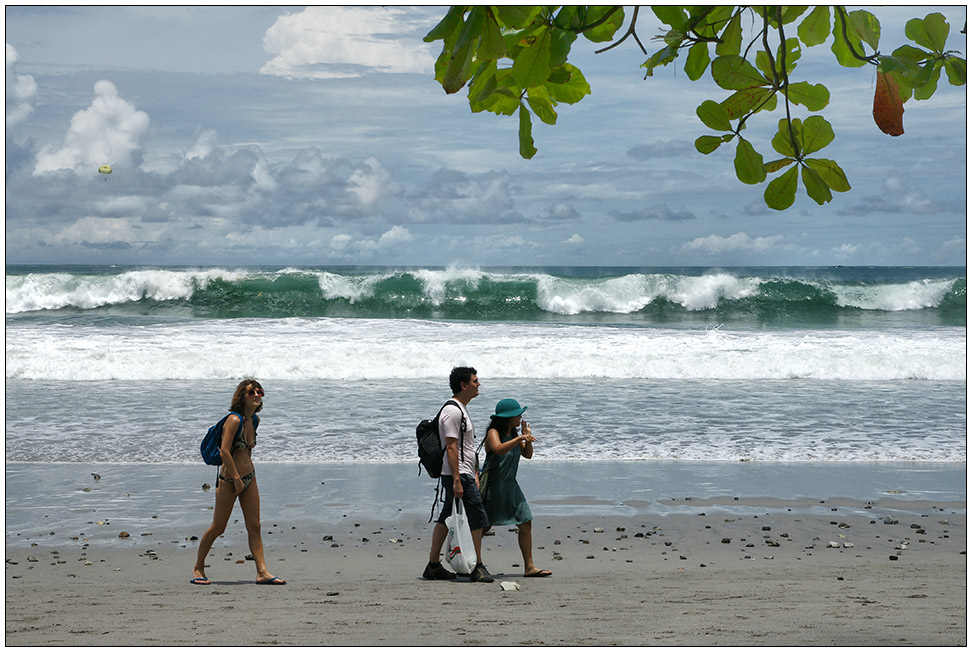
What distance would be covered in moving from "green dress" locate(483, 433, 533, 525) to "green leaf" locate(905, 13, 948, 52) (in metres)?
4.10

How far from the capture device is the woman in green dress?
19.0 feet

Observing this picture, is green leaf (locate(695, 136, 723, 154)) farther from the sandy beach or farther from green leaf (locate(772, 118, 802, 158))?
the sandy beach

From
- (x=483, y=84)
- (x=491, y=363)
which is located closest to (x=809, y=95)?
(x=483, y=84)

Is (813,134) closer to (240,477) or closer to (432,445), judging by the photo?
(432,445)

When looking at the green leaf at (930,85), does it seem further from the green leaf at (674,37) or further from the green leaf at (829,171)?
the green leaf at (674,37)

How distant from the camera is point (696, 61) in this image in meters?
2.20

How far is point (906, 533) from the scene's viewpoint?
687cm

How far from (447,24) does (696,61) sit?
29.4 inches

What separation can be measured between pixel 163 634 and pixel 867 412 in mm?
10349

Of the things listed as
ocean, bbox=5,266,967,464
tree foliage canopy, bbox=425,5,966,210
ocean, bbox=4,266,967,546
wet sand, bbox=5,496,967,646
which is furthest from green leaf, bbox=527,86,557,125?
ocean, bbox=5,266,967,464

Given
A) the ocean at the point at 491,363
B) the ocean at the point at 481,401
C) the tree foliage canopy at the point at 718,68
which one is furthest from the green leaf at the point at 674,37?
the ocean at the point at 491,363

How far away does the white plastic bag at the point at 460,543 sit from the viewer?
18.6 ft

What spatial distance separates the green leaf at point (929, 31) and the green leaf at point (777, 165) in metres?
0.47

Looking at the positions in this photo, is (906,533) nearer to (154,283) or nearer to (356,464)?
(356,464)
